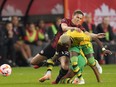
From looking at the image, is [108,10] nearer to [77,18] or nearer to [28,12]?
[28,12]

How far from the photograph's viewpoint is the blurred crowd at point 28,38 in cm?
2491

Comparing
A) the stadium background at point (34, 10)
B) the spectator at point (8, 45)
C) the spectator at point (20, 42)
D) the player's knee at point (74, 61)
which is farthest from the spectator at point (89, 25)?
the player's knee at point (74, 61)

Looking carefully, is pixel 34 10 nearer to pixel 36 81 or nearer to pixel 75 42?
pixel 36 81

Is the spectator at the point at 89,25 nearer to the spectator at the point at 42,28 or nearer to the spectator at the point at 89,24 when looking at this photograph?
the spectator at the point at 89,24

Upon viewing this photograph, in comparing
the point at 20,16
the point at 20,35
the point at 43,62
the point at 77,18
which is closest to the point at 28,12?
the point at 20,16

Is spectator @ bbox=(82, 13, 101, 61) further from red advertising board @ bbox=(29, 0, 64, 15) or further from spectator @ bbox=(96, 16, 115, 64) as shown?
red advertising board @ bbox=(29, 0, 64, 15)

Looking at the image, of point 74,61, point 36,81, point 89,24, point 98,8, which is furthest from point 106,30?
point 74,61

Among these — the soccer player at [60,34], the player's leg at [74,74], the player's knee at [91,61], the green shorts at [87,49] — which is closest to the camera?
the player's leg at [74,74]

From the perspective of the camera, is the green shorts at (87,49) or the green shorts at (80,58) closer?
the green shorts at (80,58)

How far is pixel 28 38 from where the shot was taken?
2577 centimetres

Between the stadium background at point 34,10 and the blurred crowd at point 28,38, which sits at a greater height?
the stadium background at point 34,10

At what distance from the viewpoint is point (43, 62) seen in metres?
16.8

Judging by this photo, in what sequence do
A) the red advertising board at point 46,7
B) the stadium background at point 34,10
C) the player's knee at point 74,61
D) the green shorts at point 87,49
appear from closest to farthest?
the player's knee at point 74,61, the green shorts at point 87,49, the stadium background at point 34,10, the red advertising board at point 46,7

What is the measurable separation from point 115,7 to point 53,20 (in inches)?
125
